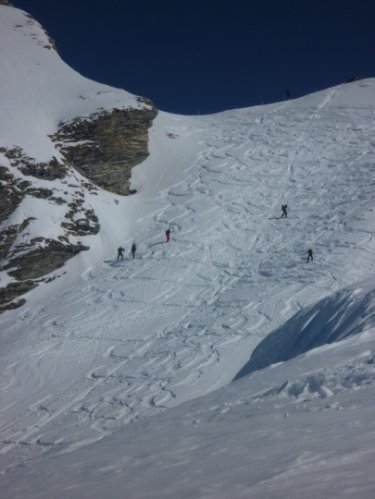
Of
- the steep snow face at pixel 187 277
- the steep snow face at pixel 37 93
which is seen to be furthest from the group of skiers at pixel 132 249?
the steep snow face at pixel 37 93

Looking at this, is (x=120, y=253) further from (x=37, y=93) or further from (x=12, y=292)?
(x=37, y=93)

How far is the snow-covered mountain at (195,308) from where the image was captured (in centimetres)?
604

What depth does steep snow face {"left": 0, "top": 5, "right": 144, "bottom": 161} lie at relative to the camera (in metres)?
35.6

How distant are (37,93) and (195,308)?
96.3ft

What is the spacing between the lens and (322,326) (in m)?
12.7

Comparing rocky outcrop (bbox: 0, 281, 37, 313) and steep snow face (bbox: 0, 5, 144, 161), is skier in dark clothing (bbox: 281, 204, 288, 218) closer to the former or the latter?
rocky outcrop (bbox: 0, 281, 37, 313)

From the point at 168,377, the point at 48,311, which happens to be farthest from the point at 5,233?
the point at 168,377

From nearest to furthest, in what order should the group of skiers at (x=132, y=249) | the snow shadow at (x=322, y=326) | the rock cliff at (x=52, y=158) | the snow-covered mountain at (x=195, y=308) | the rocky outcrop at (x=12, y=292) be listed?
the snow-covered mountain at (x=195, y=308) < the snow shadow at (x=322, y=326) < the rocky outcrop at (x=12, y=292) < the group of skiers at (x=132, y=249) < the rock cliff at (x=52, y=158)

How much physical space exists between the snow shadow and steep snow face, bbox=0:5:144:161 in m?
24.5

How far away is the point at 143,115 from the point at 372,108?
69.9 feet

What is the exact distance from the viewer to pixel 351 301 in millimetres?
12406

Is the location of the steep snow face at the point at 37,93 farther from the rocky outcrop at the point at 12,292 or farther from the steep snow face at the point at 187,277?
the rocky outcrop at the point at 12,292

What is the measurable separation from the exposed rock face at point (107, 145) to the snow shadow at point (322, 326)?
2418 cm

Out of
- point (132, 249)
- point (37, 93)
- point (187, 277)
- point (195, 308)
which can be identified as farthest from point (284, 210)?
point (37, 93)
